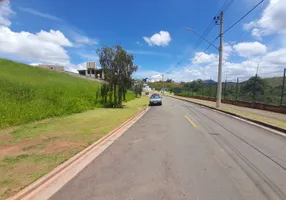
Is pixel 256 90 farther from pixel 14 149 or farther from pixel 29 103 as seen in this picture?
pixel 14 149

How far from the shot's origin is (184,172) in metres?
4.70

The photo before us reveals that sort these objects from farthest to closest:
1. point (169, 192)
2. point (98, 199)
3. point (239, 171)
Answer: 1. point (239, 171)
2. point (169, 192)
3. point (98, 199)

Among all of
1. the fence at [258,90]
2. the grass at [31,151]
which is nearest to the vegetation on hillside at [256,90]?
the fence at [258,90]

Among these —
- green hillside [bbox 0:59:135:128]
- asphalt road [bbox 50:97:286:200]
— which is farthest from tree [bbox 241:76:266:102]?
green hillside [bbox 0:59:135:128]

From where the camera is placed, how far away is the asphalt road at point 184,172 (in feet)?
12.3

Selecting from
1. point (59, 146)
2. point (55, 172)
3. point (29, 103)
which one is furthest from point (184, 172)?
point (29, 103)

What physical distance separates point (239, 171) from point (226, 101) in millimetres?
28455

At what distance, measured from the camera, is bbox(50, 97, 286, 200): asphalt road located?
12.3 feet

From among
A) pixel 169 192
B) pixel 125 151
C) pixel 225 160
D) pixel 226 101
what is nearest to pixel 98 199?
pixel 169 192

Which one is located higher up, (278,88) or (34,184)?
(278,88)

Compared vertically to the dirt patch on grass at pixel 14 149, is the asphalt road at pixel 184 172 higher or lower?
higher

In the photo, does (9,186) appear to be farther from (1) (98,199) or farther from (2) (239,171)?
(2) (239,171)

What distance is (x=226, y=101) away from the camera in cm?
3133

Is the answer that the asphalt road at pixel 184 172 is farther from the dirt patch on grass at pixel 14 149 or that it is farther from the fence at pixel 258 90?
the fence at pixel 258 90
